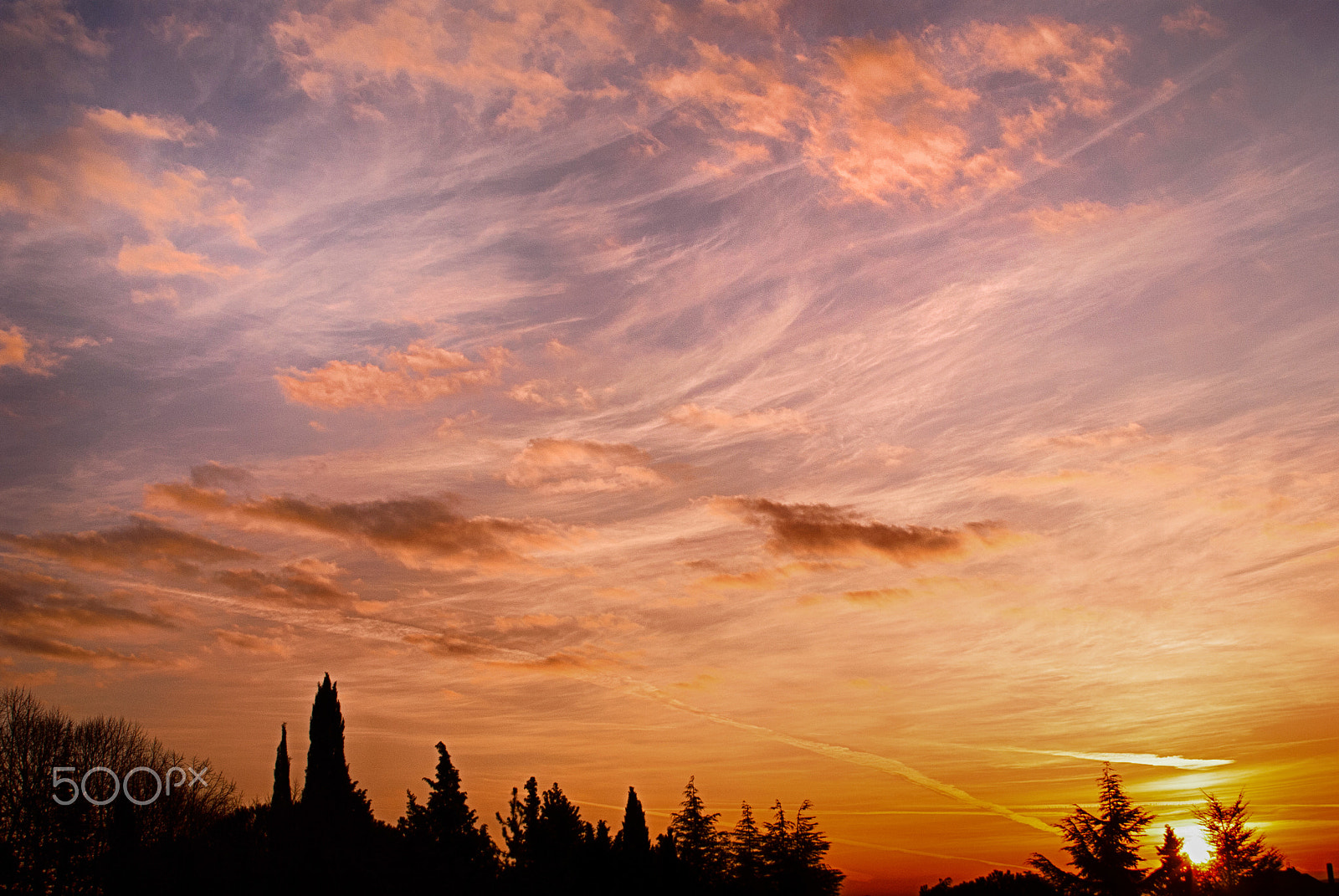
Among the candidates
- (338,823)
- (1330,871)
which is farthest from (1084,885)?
(338,823)

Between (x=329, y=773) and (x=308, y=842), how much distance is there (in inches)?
256

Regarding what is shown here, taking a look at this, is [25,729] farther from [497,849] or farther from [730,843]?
[730,843]

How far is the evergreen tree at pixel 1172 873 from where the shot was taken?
6238 cm

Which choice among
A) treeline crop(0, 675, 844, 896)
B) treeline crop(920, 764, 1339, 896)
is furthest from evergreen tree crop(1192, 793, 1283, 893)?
treeline crop(0, 675, 844, 896)

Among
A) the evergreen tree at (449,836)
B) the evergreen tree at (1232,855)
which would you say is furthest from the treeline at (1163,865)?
the evergreen tree at (449,836)

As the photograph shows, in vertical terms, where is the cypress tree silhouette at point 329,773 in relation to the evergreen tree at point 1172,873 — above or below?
above

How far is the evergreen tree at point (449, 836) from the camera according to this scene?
61.6m

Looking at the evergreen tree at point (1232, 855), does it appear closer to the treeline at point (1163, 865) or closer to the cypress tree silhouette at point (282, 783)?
the treeline at point (1163, 865)

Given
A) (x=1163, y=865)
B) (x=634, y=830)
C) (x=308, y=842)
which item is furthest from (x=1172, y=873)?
(x=308, y=842)

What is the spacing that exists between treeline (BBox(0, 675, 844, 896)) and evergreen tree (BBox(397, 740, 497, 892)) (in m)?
0.08

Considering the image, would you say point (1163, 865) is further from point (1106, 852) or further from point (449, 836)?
point (449, 836)

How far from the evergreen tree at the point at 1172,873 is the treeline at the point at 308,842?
32.8 meters

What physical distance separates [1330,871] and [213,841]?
268ft

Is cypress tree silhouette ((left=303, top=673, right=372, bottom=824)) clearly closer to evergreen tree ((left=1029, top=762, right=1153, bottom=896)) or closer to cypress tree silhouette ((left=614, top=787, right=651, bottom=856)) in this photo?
cypress tree silhouette ((left=614, top=787, right=651, bottom=856))
